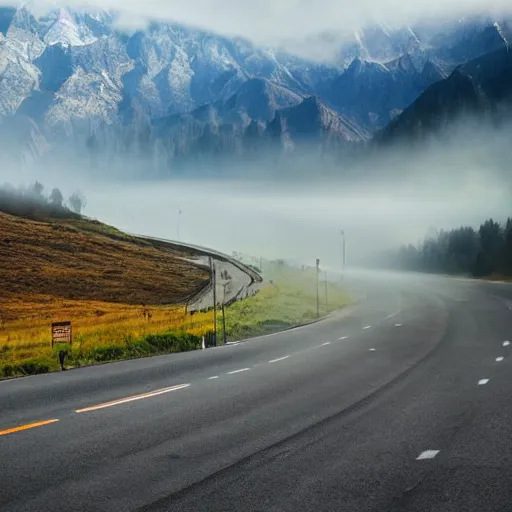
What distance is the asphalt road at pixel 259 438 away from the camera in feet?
24.2

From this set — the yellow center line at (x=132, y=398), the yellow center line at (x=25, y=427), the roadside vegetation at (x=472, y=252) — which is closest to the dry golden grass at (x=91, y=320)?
the yellow center line at (x=132, y=398)

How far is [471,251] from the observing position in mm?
157375

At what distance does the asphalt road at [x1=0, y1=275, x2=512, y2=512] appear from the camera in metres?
7.38

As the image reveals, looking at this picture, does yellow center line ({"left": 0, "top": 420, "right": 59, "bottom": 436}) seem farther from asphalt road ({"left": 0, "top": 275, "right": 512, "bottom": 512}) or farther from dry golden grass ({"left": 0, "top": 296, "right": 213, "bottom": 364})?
dry golden grass ({"left": 0, "top": 296, "right": 213, "bottom": 364})

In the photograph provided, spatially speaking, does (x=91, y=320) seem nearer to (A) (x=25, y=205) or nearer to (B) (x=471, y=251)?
(A) (x=25, y=205)

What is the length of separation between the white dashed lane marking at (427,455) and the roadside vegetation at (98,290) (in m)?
18.7

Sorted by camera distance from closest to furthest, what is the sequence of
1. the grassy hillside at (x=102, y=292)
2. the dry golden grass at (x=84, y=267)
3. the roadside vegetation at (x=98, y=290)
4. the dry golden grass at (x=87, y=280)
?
the roadside vegetation at (x=98, y=290)
the grassy hillside at (x=102, y=292)
the dry golden grass at (x=87, y=280)
the dry golden grass at (x=84, y=267)

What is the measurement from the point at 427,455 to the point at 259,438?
2384mm

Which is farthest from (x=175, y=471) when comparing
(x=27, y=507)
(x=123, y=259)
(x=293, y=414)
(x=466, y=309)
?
(x=123, y=259)

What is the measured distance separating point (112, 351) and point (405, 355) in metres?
10.2

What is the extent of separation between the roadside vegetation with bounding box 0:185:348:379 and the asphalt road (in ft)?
38.1

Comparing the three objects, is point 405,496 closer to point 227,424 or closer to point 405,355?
point 227,424

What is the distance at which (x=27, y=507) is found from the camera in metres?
6.79

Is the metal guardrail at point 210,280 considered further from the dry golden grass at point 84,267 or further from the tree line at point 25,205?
the tree line at point 25,205
